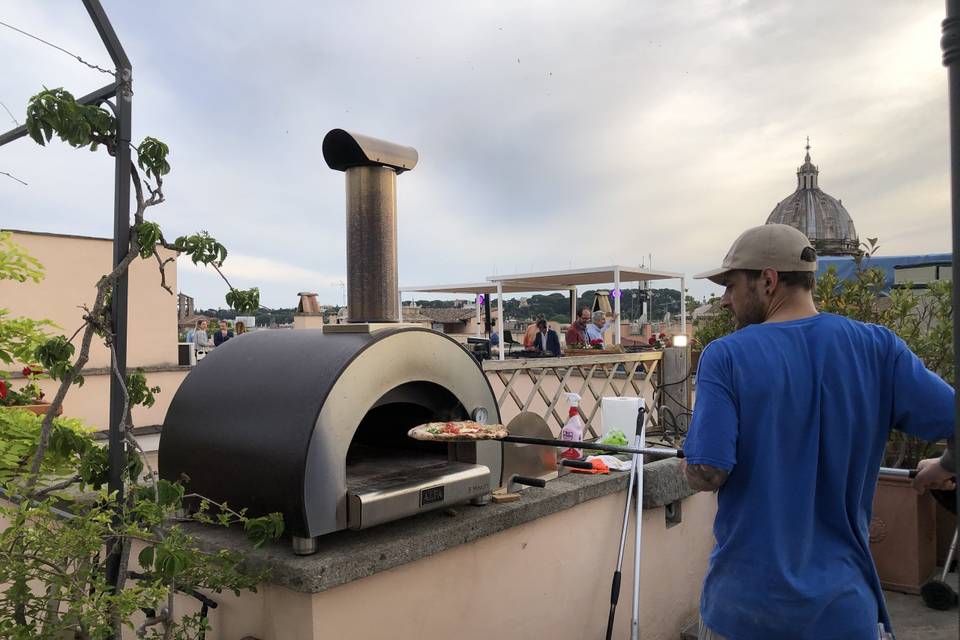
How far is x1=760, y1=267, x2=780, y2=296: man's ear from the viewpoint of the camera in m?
1.95

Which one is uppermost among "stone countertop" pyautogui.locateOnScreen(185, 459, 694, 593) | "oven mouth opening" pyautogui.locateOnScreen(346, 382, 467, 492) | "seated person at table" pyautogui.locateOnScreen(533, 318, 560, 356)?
"seated person at table" pyautogui.locateOnScreen(533, 318, 560, 356)

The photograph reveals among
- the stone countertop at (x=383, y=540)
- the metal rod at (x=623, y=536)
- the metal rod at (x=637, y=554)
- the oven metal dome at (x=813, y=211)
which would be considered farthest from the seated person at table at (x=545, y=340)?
the oven metal dome at (x=813, y=211)

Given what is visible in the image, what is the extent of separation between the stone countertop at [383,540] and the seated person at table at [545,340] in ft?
30.3

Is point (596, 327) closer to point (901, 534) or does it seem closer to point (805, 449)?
point (901, 534)

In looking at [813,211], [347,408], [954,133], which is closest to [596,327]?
[347,408]

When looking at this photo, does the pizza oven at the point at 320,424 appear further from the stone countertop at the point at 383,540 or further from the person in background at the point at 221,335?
the person in background at the point at 221,335

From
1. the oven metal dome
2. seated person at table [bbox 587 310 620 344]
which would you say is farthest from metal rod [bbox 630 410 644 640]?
the oven metal dome

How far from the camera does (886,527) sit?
15.4 feet

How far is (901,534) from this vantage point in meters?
4.64

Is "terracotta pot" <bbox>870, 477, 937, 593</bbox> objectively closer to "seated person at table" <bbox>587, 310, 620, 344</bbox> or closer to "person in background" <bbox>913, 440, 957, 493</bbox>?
"person in background" <bbox>913, 440, 957, 493</bbox>

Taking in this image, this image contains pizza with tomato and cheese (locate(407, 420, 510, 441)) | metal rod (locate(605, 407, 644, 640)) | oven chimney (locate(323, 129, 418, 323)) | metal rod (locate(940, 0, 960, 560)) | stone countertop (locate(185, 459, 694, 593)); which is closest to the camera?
metal rod (locate(940, 0, 960, 560))

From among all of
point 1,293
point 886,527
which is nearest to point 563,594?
point 886,527

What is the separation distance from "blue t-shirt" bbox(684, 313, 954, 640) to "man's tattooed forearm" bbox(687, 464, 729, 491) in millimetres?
29

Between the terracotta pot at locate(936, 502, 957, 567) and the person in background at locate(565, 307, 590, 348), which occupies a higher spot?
the person in background at locate(565, 307, 590, 348)
